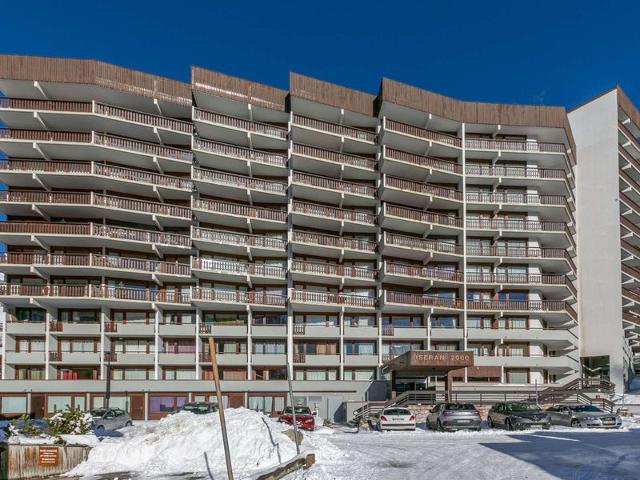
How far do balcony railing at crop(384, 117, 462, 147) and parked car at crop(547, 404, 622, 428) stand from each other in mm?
26798

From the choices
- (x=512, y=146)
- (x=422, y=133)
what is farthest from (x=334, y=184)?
(x=512, y=146)

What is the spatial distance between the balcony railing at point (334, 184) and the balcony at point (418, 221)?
217 centimetres

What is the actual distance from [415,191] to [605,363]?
24.9 metres

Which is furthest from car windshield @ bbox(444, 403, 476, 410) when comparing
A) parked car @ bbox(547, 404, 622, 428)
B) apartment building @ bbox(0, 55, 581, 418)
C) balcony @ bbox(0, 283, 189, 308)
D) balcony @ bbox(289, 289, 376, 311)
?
balcony @ bbox(0, 283, 189, 308)

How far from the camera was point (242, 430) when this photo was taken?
66.3ft

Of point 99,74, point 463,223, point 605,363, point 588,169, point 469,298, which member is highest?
point 99,74

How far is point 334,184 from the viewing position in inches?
1955

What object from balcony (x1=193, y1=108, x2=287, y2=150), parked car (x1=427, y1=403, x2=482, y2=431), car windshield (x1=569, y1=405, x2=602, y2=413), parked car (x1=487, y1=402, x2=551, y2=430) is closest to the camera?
parked car (x1=427, y1=403, x2=482, y2=431)

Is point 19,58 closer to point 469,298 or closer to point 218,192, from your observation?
point 218,192

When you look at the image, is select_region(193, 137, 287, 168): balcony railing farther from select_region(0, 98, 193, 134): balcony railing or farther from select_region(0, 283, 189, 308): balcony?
select_region(0, 283, 189, 308): balcony

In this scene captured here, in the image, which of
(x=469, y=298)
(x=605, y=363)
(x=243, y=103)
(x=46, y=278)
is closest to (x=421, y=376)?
(x=469, y=298)

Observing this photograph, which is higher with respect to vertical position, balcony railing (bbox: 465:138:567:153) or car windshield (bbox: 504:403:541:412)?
balcony railing (bbox: 465:138:567:153)

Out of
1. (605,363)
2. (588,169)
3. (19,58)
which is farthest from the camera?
(588,169)

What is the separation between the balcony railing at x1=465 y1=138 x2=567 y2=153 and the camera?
53706mm
